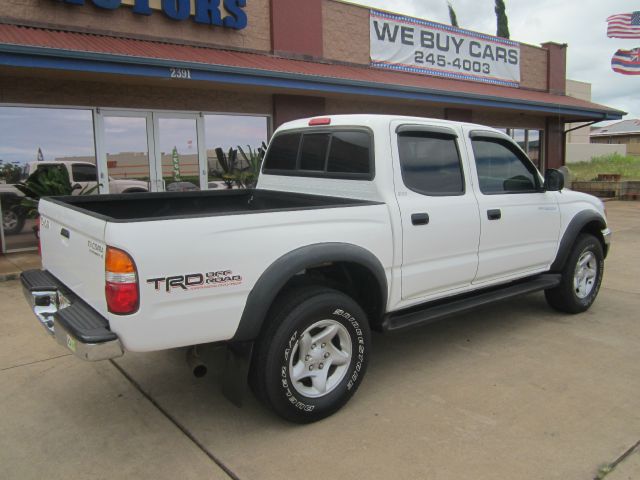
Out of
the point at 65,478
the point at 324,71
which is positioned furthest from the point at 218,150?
Result: the point at 65,478

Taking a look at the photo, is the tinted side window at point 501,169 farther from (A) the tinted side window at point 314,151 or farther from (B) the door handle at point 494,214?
(A) the tinted side window at point 314,151

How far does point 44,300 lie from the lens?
3.41 m

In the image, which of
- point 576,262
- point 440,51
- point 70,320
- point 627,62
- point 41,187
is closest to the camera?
Answer: point 70,320

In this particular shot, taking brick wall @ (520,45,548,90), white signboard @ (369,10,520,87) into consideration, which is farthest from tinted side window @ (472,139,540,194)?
brick wall @ (520,45,548,90)

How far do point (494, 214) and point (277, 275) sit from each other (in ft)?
7.17

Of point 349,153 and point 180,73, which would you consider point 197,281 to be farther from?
point 180,73

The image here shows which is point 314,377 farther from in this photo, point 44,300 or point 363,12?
point 363,12

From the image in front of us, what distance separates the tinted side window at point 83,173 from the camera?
30.4 feet

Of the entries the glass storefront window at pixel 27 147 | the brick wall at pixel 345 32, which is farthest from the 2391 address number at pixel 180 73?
the brick wall at pixel 345 32

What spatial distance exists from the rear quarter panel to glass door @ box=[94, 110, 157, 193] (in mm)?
7417

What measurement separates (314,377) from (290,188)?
1.81m

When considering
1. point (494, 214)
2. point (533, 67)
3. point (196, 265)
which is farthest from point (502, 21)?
point (196, 265)

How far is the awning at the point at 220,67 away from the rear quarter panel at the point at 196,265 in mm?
5958

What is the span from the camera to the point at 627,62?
65.7ft
